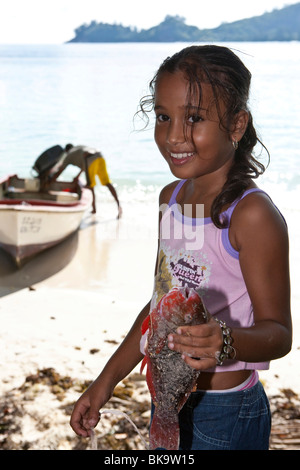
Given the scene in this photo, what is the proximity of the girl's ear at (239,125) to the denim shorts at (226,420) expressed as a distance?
0.85 m

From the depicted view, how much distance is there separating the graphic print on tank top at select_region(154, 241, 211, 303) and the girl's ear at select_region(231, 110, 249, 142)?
1.29ft

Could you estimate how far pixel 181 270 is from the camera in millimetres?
1859

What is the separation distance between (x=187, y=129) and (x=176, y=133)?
36mm

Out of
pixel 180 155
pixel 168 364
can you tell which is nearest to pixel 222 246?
pixel 180 155

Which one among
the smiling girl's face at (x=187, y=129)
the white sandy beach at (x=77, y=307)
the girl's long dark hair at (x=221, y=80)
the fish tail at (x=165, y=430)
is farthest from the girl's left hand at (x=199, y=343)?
the white sandy beach at (x=77, y=307)

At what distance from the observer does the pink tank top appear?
5.75 ft

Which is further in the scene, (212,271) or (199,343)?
(212,271)

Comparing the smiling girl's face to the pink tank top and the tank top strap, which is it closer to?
the pink tank top

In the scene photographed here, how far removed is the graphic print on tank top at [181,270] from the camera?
5.88 feet

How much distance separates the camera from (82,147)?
13.0 meters

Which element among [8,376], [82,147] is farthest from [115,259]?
[8,376]

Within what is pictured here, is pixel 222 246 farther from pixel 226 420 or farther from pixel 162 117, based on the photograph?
pixel 226 420

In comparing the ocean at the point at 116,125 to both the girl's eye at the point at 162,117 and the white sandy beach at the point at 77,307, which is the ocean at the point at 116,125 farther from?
the white sandy beach at the point at 77,307

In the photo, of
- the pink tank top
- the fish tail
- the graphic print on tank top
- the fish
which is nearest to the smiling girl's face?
the pink tank top
